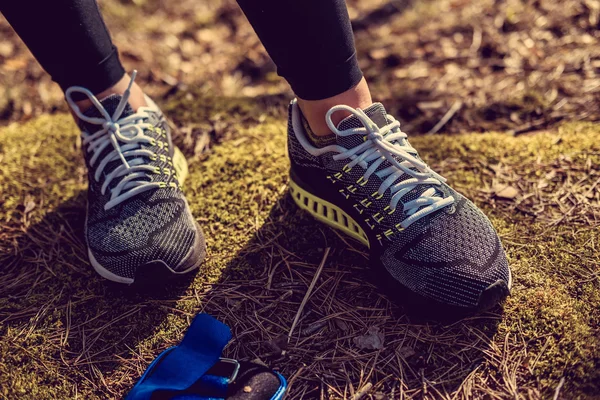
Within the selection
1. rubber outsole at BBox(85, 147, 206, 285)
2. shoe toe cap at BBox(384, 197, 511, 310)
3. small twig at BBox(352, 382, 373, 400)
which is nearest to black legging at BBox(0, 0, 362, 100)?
shoe toe cap at BBox(384, 197, 511, 310)

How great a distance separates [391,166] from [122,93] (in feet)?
3.90

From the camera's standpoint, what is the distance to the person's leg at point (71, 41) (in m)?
1.77

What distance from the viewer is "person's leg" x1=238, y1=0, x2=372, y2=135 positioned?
149cm

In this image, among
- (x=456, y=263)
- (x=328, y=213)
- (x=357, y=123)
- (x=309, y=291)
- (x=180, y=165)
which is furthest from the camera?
(x=180, y=165)

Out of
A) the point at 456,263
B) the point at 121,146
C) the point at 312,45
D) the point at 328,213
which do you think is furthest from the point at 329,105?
the point at 121,146

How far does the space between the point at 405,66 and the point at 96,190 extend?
2.12 metres

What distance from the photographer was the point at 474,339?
1670mm

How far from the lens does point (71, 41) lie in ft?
6.06

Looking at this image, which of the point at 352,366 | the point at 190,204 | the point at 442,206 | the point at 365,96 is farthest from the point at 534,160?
the point at 190,204

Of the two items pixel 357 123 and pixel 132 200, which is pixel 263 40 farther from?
pixel 132 200

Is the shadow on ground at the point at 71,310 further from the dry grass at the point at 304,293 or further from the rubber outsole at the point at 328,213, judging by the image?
the rubber outsole at the point at 328,213

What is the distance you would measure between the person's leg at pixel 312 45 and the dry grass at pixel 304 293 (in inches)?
25.5

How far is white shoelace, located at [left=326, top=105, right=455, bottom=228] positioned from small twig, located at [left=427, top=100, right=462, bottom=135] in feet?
2.90

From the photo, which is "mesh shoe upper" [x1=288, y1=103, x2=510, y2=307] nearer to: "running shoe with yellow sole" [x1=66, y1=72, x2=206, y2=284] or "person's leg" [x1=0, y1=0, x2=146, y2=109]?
"running shoe with yellow sole" [x1=66, y1=72, x2=206, y2=284]
